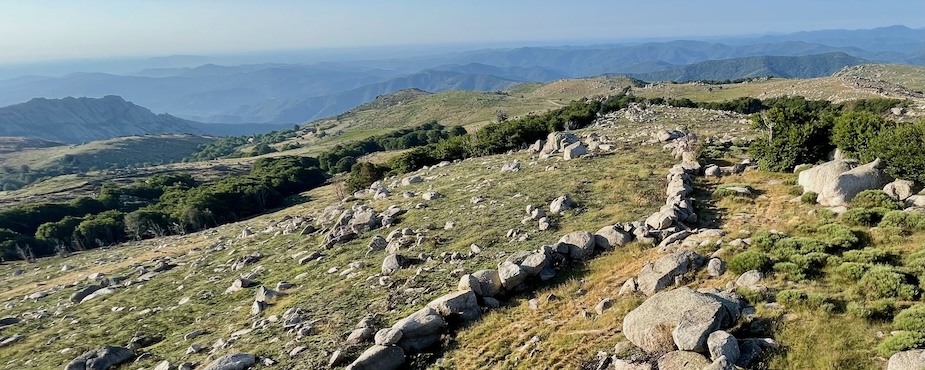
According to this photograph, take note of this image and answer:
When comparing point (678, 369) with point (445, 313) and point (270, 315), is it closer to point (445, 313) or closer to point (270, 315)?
point (445, 313)

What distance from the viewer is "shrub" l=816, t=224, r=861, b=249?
15.9 m

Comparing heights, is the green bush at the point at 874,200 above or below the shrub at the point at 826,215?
above

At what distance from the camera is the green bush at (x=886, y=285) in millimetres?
12352

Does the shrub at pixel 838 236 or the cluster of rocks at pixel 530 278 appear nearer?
the cluster of rocks at pixel 530 278

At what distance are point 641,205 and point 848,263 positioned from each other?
10.8 m

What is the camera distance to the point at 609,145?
45.2 meters

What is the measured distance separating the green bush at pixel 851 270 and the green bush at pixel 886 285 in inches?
11.9

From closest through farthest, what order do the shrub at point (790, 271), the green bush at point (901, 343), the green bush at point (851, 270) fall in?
the green bush at point (901, 343)
the green bush at point (851, 270)
the shrub at point (790, 271)

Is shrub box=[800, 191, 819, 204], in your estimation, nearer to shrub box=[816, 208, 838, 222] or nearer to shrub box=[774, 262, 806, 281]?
shrub box=[816, 208, 838, 222]

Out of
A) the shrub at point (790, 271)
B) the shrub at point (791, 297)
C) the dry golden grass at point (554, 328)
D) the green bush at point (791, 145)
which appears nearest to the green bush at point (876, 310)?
the shrub at point (791, 297)

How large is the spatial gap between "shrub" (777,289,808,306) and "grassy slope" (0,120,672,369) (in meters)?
9.95

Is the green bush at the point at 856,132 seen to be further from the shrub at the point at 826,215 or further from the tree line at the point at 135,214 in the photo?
the tree line at the point at 135,214

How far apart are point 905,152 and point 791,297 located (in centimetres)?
1558

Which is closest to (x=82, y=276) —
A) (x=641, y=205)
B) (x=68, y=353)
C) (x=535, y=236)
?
(x=68, y=353)
